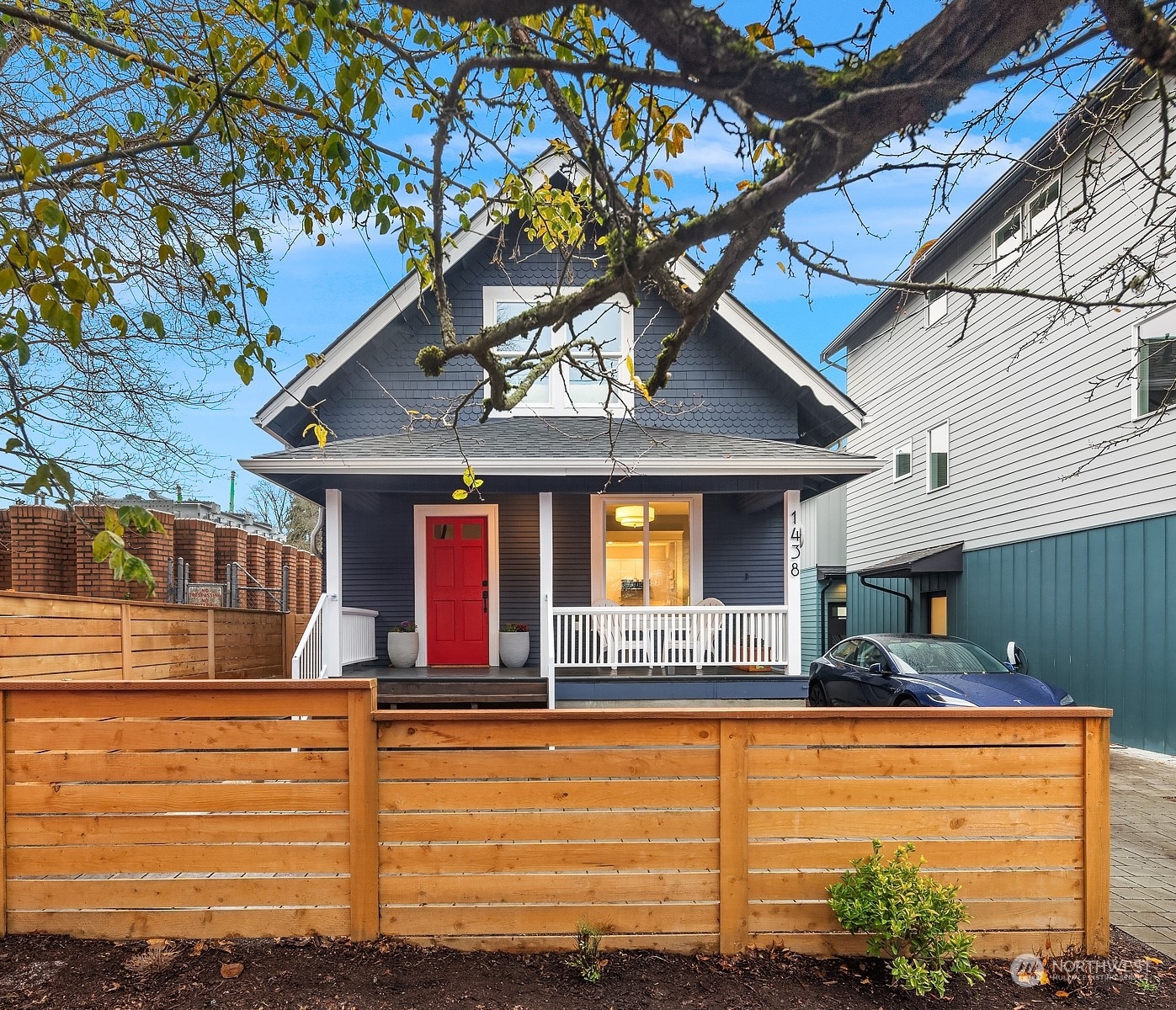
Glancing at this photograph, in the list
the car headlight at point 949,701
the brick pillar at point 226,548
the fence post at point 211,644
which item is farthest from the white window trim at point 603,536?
the brick pillar at point 226,548

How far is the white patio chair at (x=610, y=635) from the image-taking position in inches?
351

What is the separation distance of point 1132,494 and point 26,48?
1331 centimetres

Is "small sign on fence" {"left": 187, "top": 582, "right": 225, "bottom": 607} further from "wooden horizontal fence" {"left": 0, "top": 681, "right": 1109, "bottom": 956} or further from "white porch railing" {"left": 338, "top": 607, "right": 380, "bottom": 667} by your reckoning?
"wooden horizontal fence" {"left": 0, "top": 681, "right": 1109, "bottom": 956}

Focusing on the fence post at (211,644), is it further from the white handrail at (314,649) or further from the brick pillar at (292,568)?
the brick pillar at (292,568)

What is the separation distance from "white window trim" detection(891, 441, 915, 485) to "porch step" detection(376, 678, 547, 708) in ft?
36.1

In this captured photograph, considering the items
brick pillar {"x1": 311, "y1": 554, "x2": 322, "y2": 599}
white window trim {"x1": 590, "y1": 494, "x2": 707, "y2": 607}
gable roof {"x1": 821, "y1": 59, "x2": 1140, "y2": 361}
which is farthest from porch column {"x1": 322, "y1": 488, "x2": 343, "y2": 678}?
brick pillar {"x1": 311, "y1": 554, "x2": 322, "y2": 599}

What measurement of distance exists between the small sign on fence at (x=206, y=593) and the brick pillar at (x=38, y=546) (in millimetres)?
1963

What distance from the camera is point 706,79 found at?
2.63m

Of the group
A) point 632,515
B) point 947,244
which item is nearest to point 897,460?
point 947,244

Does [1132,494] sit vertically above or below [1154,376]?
below

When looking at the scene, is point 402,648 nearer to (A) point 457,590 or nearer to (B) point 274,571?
(A) point 457,590

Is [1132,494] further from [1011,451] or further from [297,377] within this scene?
[297,377]

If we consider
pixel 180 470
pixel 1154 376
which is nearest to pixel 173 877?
pixel 180 470

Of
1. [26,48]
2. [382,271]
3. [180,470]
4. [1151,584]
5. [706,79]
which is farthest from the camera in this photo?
[1151,584]
